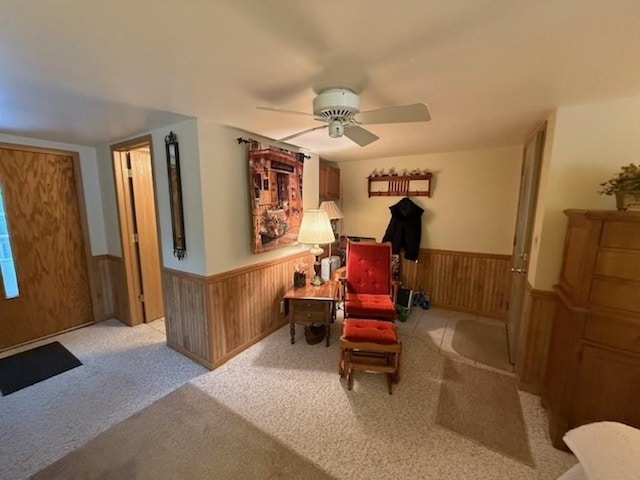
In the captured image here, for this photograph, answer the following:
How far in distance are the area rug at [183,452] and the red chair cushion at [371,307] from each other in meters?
1.36

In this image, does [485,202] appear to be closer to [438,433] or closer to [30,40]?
[438,433]

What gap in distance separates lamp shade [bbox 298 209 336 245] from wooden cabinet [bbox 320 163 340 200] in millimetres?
1083

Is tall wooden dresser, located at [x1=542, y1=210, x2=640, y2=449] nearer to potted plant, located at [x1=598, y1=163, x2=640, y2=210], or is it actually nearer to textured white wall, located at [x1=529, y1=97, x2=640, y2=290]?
potted plant, located at [x1=598, y1=163, x2=640, y2=210]

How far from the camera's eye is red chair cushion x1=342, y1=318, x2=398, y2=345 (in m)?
2.18

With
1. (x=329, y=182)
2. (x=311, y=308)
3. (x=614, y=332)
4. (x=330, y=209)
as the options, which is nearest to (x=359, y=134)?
(x=311, y=308)

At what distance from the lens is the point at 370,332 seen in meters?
2.25

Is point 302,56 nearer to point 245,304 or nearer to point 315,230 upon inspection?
point 315,230

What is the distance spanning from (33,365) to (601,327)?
4483 mm

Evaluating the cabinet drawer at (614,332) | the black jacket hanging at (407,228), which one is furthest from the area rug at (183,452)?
the black jacket hanging at (407,228)

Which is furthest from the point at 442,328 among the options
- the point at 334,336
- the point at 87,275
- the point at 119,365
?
the point at 87,275

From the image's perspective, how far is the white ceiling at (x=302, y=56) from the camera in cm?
96

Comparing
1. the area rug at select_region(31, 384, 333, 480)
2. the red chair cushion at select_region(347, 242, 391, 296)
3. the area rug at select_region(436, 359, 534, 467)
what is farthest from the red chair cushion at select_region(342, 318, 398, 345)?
the area rug at select_region(31, 384, 333, 480)

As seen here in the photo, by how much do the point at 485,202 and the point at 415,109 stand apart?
272cm

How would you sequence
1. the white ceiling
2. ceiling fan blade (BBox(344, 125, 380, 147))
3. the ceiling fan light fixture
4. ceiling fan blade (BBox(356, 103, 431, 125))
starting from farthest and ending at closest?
ceiling fan blade (BBox(344, 125, 380, 147)), the ceiling fan light fixture, ceiling fan blade (BBox(356, 103, 431, 125)), the white ceiling
